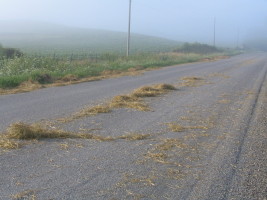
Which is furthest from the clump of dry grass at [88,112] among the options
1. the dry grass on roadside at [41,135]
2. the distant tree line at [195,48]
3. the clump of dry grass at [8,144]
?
the distant tree line at [195,48]

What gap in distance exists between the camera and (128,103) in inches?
485

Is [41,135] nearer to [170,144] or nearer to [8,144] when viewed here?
[8,144]

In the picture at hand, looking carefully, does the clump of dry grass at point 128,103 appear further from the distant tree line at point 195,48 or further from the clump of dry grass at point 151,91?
the distant tree line at point 195,48

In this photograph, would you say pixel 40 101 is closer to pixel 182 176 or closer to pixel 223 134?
pixel 223 134

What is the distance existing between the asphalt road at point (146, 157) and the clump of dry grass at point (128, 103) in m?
0.38

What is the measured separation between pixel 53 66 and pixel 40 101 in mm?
13610

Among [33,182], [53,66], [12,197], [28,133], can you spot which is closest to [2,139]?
[28,133]

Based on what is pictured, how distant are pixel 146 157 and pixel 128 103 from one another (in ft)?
18.7

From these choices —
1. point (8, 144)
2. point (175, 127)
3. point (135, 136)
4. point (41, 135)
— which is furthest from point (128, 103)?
point (8, 144)

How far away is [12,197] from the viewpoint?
482 cm

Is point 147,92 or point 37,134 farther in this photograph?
point 147,92

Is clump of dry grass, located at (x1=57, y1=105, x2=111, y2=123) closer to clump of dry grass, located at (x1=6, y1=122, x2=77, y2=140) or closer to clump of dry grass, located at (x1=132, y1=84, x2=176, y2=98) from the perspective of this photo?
clump of dry grass, located at (x1=6, y1=122, x2=77, y2=140)

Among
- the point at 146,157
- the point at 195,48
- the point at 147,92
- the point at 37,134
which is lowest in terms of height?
the point at 146,157

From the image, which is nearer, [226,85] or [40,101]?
[40,101]
